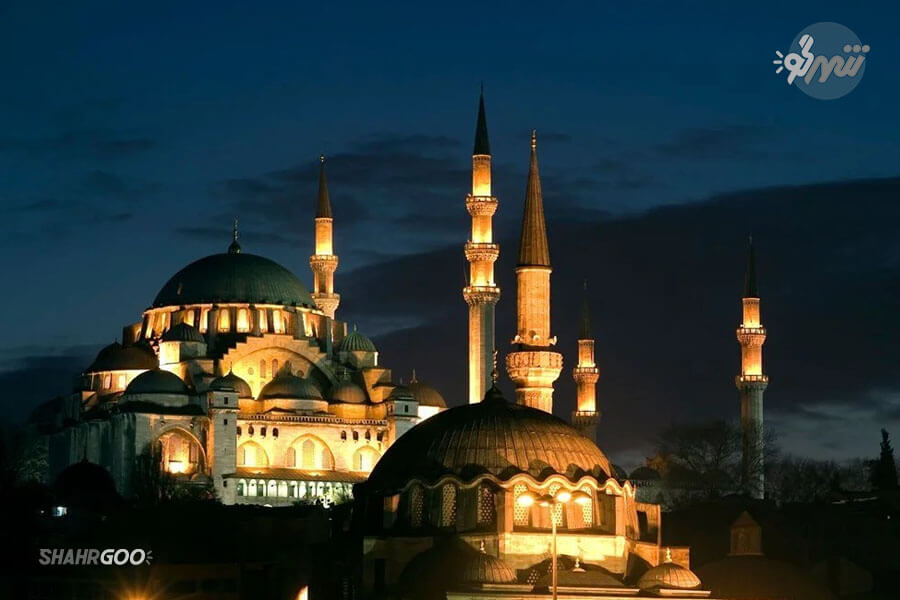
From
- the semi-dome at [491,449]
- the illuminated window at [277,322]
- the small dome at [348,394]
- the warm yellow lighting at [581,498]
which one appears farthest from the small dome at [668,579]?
the illuminated window at [277,322]

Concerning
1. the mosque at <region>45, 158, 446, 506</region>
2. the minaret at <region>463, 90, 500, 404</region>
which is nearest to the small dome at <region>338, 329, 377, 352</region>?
the mosque at <region>45, 158, 446, 506</region>

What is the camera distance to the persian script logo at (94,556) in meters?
75.1

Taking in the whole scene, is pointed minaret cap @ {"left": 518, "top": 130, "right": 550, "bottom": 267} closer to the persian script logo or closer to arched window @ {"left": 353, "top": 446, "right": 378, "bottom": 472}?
the persian script logo

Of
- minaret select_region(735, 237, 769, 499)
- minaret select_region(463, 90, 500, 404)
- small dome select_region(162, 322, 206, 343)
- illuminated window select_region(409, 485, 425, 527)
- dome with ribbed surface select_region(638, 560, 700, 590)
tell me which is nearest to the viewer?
dome with ribbed surface select_region(638, 560, 700, 590)

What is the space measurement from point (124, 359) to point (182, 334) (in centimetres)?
306

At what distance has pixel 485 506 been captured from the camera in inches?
2534

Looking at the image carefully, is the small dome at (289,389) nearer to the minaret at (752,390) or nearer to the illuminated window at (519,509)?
the minaret at (752,390)

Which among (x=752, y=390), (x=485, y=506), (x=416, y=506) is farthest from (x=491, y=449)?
(x=752, y=390)

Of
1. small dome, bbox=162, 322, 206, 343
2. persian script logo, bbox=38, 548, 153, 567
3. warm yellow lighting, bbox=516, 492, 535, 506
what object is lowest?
persian script logo, bbox=38, 548, 153, 567

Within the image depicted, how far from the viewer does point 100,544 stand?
82.0 meters

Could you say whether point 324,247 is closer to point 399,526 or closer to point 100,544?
point 100,544

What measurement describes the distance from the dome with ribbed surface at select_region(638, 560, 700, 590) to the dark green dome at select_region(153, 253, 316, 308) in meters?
66.9

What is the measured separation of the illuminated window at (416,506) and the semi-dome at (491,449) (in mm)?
356

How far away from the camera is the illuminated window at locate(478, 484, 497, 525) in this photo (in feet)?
211
